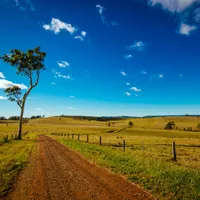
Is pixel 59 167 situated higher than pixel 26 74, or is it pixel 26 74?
pixel 26 74

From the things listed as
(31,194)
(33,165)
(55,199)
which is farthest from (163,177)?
(33,165)

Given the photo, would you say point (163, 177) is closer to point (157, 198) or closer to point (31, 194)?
point (157, 198)

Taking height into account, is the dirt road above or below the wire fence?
above

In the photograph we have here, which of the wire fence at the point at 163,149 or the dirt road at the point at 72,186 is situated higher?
the dirt road at the point at 72,186

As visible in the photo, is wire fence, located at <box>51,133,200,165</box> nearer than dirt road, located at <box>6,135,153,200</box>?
No

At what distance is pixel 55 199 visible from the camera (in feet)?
23.4

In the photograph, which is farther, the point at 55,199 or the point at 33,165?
the point at 33,165

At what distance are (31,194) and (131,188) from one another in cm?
418

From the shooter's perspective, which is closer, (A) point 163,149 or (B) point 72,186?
(B) point 72,186

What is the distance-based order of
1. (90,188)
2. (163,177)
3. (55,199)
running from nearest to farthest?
(55,199), (90,188), (163,177)

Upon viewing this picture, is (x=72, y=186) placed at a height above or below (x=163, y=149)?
above

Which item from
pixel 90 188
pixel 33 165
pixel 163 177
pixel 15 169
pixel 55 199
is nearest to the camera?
pixel 55 199

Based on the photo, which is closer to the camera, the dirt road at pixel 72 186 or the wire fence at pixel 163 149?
the dirt road at pixel 72 186

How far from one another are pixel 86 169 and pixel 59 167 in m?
1.87
